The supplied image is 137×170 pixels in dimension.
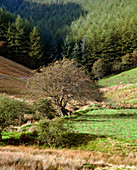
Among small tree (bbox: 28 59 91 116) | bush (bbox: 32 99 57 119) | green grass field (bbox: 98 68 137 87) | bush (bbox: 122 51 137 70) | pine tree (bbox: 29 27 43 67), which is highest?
pine tree (bbox: 29 27 43 67)

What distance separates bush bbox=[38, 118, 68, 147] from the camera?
46.6 ft

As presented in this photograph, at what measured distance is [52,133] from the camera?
1440 cm

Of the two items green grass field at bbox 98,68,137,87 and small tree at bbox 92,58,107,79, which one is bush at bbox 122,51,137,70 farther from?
green grass field at bbox 98,68,137,87

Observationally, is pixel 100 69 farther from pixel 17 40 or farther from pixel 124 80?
pixel 17 40

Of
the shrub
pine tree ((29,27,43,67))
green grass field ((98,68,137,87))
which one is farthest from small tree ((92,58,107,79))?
pine tree ((29,27,43,67))

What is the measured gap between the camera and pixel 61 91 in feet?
84.3

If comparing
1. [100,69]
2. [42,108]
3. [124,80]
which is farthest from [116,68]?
[42,108]

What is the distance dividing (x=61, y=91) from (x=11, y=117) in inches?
435

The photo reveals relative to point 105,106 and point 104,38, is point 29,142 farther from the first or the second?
point 104,38

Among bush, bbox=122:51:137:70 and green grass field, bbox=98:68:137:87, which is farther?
bush, bbox=122:51:137:70

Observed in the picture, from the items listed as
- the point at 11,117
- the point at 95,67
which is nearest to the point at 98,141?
the point at 11,117

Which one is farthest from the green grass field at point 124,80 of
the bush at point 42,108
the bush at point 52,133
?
the bush at point 52,133

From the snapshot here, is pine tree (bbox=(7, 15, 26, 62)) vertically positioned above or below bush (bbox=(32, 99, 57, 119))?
above

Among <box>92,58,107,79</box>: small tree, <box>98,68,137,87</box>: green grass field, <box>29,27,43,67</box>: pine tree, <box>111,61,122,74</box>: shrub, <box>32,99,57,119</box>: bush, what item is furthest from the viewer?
<box>29,27,43,67</box>: pine tree
